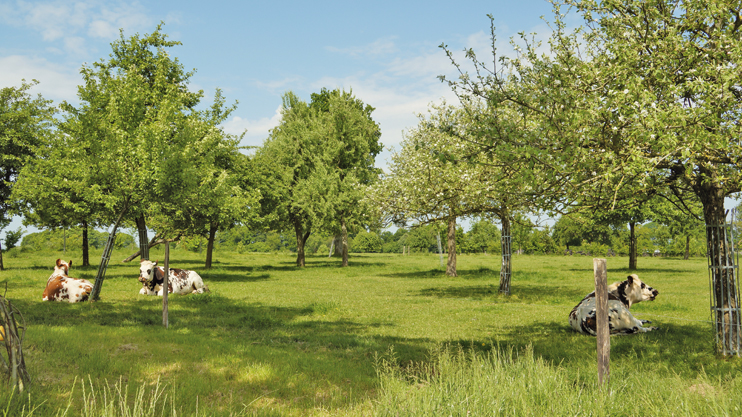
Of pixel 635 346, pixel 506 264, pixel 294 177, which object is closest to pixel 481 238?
pixel 294 177

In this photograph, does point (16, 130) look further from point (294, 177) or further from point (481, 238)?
point (481, 238)

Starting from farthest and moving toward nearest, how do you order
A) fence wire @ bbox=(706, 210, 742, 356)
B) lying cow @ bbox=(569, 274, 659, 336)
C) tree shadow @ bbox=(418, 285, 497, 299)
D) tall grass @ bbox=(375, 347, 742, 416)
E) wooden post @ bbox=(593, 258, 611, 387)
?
1. tree shadow @ bbox=(418, 285, 497, 299)
2. lying cow @ bbox=(569, 274, 659, 336)
3. fence wire @ bbox=(706, 210, 742, 356)
4. wooden post @ bbox=(593, 258, 611, 387)
5. tall grass @ bbox=(375, 347, 742, 416)

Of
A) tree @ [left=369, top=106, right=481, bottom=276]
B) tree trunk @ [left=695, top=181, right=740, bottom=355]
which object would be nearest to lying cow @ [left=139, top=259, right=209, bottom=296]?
tree @ [left=369, top=106, right=481, bottom=276]

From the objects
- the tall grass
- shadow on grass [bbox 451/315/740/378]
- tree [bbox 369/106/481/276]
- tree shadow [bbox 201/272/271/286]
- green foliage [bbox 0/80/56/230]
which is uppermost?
green foliage [bbox 0/80/56/230]

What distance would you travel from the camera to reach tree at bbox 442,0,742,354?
23.1 ft

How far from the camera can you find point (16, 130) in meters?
33.7

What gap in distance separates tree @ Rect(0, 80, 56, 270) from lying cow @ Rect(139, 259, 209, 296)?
1962 cm

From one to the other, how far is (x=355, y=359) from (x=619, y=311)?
7.50m

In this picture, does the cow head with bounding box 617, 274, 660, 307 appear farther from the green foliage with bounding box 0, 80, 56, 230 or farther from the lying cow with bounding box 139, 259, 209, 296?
the green foliage with bounding box 0, 80, 56, 230

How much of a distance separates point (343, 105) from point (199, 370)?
1487 inches

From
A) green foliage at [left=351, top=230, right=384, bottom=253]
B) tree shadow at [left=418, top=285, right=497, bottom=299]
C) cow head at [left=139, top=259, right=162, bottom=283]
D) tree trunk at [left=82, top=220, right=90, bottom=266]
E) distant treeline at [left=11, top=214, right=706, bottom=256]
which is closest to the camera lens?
cow head at [left=139, top=259, right=162, bottom=283]

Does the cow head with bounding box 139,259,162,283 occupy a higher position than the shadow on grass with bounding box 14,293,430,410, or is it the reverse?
the cow head with bounding box 139,259,162,283

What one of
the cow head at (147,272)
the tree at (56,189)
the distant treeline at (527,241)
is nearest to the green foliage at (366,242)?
the distant treeline at (527,241)

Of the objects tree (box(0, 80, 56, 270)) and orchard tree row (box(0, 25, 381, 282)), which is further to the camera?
tree (box(0, 80, 56, 270))
